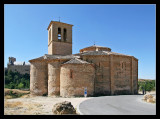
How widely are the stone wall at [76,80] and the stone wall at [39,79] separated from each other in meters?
3.67

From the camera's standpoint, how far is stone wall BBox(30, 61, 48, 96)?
17859mm

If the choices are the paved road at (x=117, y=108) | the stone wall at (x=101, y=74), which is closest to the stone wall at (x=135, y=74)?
the stone wall at (x=101, y=74)

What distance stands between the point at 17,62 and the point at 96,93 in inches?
1897

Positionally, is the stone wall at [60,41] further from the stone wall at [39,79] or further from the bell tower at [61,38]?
the stone wall at [39,79]

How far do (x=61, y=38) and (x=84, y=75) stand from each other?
29.4 ft

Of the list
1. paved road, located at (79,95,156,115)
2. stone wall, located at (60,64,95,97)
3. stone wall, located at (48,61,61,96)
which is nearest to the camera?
paved road, located at (79,95,156,115)

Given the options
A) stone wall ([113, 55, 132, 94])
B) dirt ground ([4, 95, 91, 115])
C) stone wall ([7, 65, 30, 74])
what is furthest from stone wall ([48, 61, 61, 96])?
stone wall ([7, 65, 30, 74])

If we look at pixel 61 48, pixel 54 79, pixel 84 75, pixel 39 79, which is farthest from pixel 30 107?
pixel 61 48

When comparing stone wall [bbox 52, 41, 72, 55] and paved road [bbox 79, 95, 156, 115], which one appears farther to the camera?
stone wall [bbox 52, 41, 72, 55]

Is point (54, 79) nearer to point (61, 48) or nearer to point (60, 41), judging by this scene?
point (61, 48)

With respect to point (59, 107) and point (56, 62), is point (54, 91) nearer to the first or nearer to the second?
point (56, 62)

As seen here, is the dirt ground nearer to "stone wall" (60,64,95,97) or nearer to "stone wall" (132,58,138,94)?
"stone wall" (60,64,95,97)

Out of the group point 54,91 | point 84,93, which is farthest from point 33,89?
point 84,93

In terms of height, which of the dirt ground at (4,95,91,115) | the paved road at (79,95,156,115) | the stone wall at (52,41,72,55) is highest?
the stone wall at (52,41,72,55)
